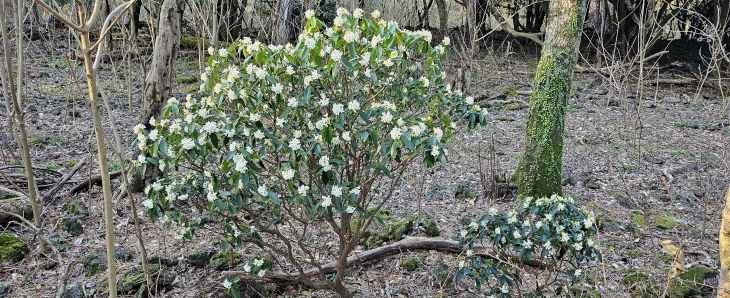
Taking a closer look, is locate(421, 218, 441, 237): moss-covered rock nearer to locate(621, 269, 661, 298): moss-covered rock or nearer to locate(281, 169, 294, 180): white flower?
locate(621, 269, 661, 298): moss-covered rock

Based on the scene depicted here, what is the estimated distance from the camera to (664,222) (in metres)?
4.43

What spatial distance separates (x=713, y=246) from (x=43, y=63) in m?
11.1

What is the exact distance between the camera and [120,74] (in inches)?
379

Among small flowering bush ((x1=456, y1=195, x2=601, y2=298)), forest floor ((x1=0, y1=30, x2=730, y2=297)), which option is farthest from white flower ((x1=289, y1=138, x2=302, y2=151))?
forest floor ((x1=0, y1=30, x2=730, y2=297))

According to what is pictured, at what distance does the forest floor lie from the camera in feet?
11.6

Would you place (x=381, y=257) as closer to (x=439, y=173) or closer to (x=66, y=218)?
(x=439, y=173)

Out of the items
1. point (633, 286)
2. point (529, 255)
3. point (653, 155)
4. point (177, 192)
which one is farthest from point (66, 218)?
point (653, 155)

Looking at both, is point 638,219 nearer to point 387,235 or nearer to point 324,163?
point 387,235

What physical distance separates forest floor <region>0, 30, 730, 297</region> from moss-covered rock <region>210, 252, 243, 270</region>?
0.27 ft

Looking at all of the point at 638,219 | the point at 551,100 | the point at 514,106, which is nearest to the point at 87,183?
the point at 551,100

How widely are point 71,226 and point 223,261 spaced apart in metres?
1.40

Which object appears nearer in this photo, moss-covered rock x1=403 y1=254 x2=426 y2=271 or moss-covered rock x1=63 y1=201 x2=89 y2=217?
moss-covered rock x1=403 y1=254 x2=426 y2=271

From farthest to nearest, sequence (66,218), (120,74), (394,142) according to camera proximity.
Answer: (120,74) < (66,218) < (394,142)

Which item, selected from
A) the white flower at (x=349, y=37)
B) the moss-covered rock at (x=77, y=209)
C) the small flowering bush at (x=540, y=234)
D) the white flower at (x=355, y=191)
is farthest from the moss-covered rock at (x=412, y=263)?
the moss-covered rock at (x=77, y=209)
